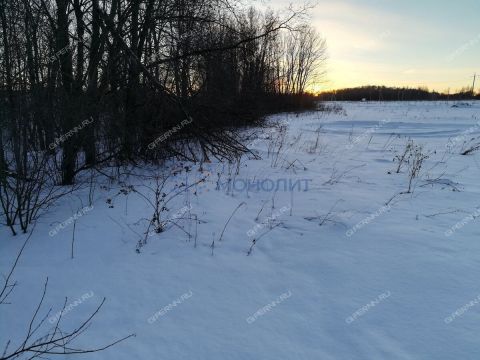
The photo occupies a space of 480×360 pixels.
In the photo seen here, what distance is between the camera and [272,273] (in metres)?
2.78

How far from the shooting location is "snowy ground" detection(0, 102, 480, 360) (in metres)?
2.05

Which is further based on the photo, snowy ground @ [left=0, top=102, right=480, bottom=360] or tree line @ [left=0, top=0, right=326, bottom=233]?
tree line @ [left=0, top=0, right=326, bottom=233]

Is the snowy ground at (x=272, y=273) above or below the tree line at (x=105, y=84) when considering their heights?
below

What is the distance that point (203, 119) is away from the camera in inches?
276

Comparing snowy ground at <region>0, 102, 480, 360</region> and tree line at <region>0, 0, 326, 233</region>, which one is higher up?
tree line at <region>0, 0, 326, 233</region>

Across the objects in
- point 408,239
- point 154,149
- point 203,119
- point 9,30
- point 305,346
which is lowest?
point 305,346

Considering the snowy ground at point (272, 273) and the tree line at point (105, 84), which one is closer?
the snowy ground at point (272, 273)

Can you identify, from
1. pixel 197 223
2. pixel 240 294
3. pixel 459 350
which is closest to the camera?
pixel 459 350

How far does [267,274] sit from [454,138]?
32.0 feet

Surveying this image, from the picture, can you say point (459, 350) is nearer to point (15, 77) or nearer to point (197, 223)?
point (197, 223)

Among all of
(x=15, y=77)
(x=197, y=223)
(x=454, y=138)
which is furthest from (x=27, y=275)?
(x=454, y=138)

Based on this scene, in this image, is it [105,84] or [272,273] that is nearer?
[272,273]

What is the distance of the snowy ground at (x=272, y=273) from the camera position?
2.05 metres

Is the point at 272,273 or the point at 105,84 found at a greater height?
the point at 105,84
